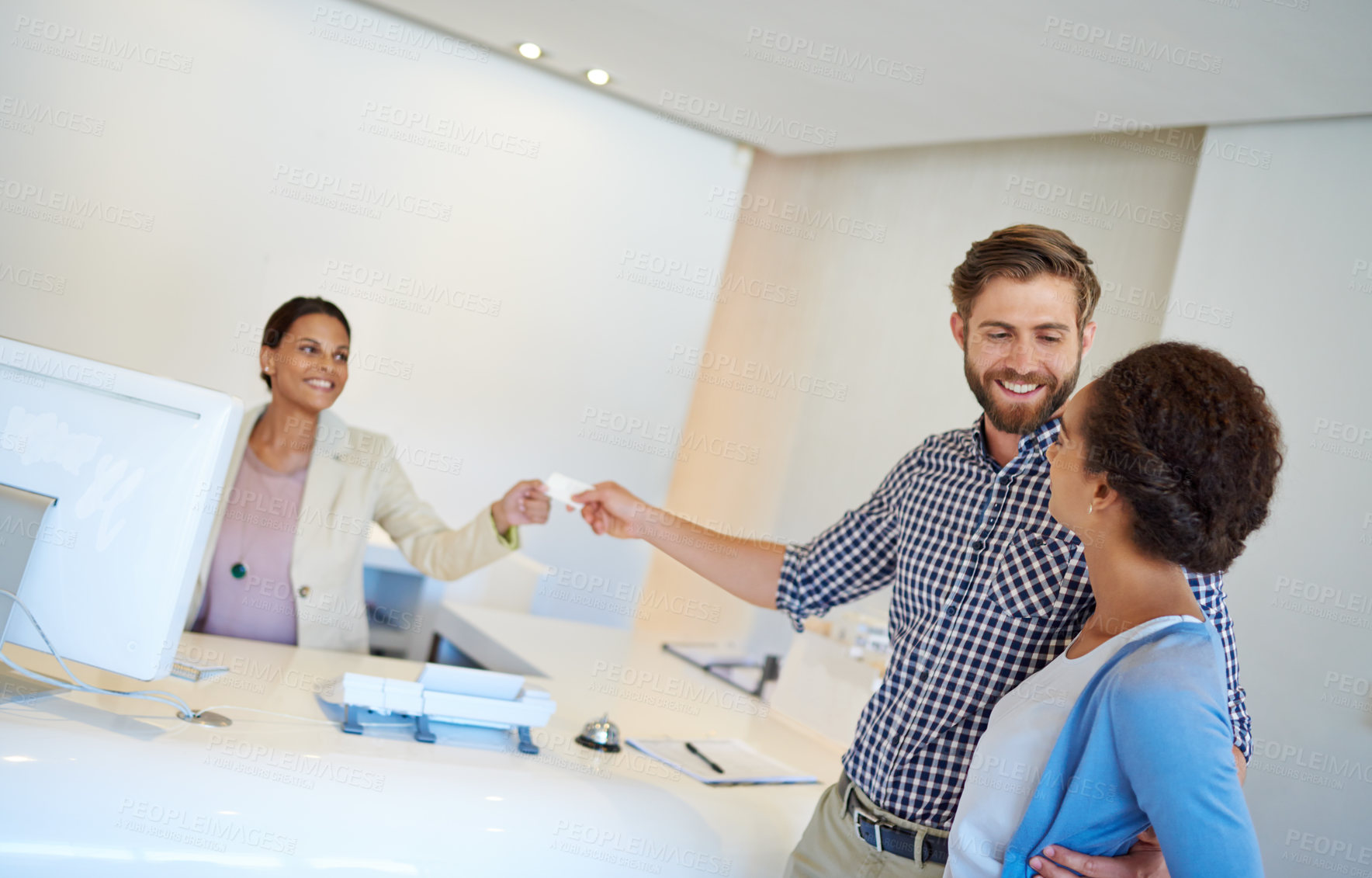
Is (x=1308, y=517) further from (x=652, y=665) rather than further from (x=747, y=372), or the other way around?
(x=747, y=372)

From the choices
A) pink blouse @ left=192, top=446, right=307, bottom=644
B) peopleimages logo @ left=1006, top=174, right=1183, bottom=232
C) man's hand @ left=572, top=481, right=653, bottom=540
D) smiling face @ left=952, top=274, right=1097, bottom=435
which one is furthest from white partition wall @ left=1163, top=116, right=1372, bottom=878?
pink blouse @ left=192, top=446, right=307, bottom=644

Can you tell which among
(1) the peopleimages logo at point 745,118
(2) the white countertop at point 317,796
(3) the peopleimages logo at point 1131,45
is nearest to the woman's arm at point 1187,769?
(2) the white countertop at point 317,796

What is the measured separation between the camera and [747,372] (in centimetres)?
546

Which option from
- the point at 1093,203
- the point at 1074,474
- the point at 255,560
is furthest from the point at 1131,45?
the point at 255,560

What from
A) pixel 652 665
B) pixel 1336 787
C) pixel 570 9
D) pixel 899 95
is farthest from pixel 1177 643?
pixel 570 9

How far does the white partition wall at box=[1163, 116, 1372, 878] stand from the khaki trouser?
1.40m

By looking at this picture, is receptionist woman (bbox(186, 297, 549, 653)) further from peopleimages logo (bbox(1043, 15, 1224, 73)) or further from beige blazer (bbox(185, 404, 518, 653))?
peopleimages logo (bbox(1043, 15, 1224, 73))

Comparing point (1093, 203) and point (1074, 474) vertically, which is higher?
point (1093, 203)

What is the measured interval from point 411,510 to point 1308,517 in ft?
8.44

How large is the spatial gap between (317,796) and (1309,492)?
8.19 ft

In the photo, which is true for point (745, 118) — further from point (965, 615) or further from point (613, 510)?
point (965, 615)

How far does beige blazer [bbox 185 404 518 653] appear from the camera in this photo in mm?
2842

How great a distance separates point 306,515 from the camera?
2883 millimetres

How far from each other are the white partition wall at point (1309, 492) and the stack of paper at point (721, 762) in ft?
4.10
